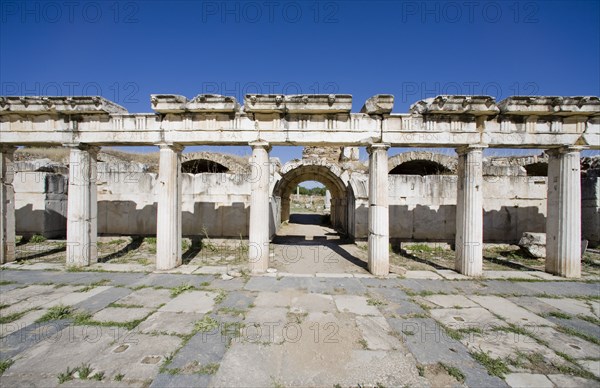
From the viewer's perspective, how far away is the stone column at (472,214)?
6703mm

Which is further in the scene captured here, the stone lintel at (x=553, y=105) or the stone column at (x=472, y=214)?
the stone column at (x=472, y=214)

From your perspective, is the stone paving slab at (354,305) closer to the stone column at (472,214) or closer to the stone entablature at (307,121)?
the stone column at (472,214)

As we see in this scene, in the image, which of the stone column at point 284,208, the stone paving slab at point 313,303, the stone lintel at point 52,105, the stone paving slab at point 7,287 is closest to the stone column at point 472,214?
the stone paving slab at point 313,303

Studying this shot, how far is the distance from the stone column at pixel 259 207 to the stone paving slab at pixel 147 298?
2.15 m

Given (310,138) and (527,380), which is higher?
(310,138)

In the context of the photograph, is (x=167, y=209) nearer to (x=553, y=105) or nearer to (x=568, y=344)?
(x=568, y=344)

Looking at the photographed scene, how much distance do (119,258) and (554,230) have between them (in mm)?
12534

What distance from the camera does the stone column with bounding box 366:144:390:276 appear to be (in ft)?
22.2

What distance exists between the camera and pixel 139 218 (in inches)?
412

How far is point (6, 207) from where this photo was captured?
7496 mm

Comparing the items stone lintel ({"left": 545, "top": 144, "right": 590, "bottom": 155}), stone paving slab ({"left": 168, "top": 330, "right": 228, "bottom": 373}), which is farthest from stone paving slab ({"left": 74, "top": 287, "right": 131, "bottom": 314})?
stone lintel ({"left": 545, "top": 144, "right": 590, "bottom": 155})

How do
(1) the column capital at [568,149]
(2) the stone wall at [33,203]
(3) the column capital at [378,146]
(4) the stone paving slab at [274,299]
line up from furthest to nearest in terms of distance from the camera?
(2) the stone wall at [33,203], (3) the column capital at [378,146], (1) the column capital at [568,149], (4) the stone paving slab at [274,299]

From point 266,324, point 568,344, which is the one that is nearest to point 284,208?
point 266,324

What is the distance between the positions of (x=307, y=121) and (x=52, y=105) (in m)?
6.66
